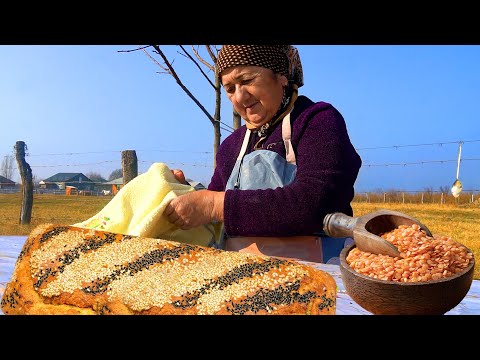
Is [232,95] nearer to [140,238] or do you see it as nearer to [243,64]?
[243,64]

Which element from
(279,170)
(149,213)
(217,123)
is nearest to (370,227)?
(279,170)

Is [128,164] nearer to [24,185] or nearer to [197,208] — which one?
[197,208]

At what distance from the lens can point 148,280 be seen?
1.40 metres

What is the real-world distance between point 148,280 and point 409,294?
0.74m

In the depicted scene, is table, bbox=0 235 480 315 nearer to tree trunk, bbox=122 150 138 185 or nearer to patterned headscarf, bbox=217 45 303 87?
patterned headscarf, bbox=217 45 303 87

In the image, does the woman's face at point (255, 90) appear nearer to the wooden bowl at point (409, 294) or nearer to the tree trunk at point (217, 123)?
the wooden bowl at point (409, 294)

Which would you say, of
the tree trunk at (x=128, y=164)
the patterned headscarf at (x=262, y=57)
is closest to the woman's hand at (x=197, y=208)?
the patterned headscarf at (x=262, y=57)

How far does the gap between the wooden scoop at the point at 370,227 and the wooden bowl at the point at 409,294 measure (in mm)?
130

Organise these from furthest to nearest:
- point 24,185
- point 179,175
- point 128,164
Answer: point 24,185
point 128,164
point 179,175

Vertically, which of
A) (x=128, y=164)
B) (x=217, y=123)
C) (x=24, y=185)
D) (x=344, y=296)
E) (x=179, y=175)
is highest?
(x=217, y=123)

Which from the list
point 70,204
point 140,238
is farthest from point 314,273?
point 70,204

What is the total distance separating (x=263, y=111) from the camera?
1.70 metres

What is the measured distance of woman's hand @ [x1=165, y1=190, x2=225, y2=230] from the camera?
64.9 inches
